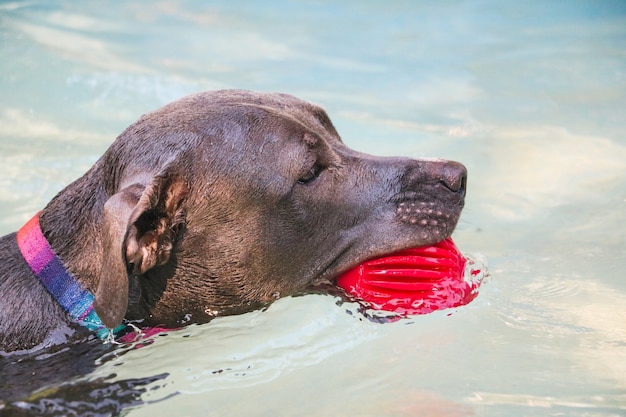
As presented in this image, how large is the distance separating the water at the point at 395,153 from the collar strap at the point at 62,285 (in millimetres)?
144

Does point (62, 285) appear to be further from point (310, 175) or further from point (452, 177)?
point (452, 177)

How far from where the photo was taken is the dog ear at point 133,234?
3.84 metres

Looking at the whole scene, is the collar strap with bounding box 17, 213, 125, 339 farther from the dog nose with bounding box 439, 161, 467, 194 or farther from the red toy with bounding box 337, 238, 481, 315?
the dog nose with bounding box 439, 161, 467, 194

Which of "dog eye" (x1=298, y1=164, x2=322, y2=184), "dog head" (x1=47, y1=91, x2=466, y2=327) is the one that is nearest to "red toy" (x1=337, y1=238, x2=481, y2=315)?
→ "dog head" (x1=47, y1=91, x2=466, y2=327)

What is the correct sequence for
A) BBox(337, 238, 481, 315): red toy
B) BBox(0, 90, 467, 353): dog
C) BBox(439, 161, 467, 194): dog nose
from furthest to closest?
BBox(439, 161, 467, 194): dog nose < BBox(337, 238, 481, 315): red toy < BBox(0, 90, 467, 353): dog

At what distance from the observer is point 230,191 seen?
4.29 metres

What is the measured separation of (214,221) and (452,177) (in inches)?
47.3

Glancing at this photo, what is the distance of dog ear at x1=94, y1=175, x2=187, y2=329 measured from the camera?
3.84m

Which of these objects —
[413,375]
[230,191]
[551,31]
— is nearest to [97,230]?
[230,191]

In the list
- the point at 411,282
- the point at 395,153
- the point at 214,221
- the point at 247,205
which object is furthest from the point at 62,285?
the point at 395,153

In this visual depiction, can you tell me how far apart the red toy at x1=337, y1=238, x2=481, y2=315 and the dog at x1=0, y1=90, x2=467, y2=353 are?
66 mm

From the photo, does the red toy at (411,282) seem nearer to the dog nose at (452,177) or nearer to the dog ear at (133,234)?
the dog nose at (452,177)

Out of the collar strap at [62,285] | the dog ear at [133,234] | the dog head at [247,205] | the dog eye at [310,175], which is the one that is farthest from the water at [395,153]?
the dog eye at [310,175]

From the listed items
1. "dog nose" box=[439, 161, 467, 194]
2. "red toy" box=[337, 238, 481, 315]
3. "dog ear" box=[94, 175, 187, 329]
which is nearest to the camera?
"dog ear" box=[94, 175, 187, 329]
